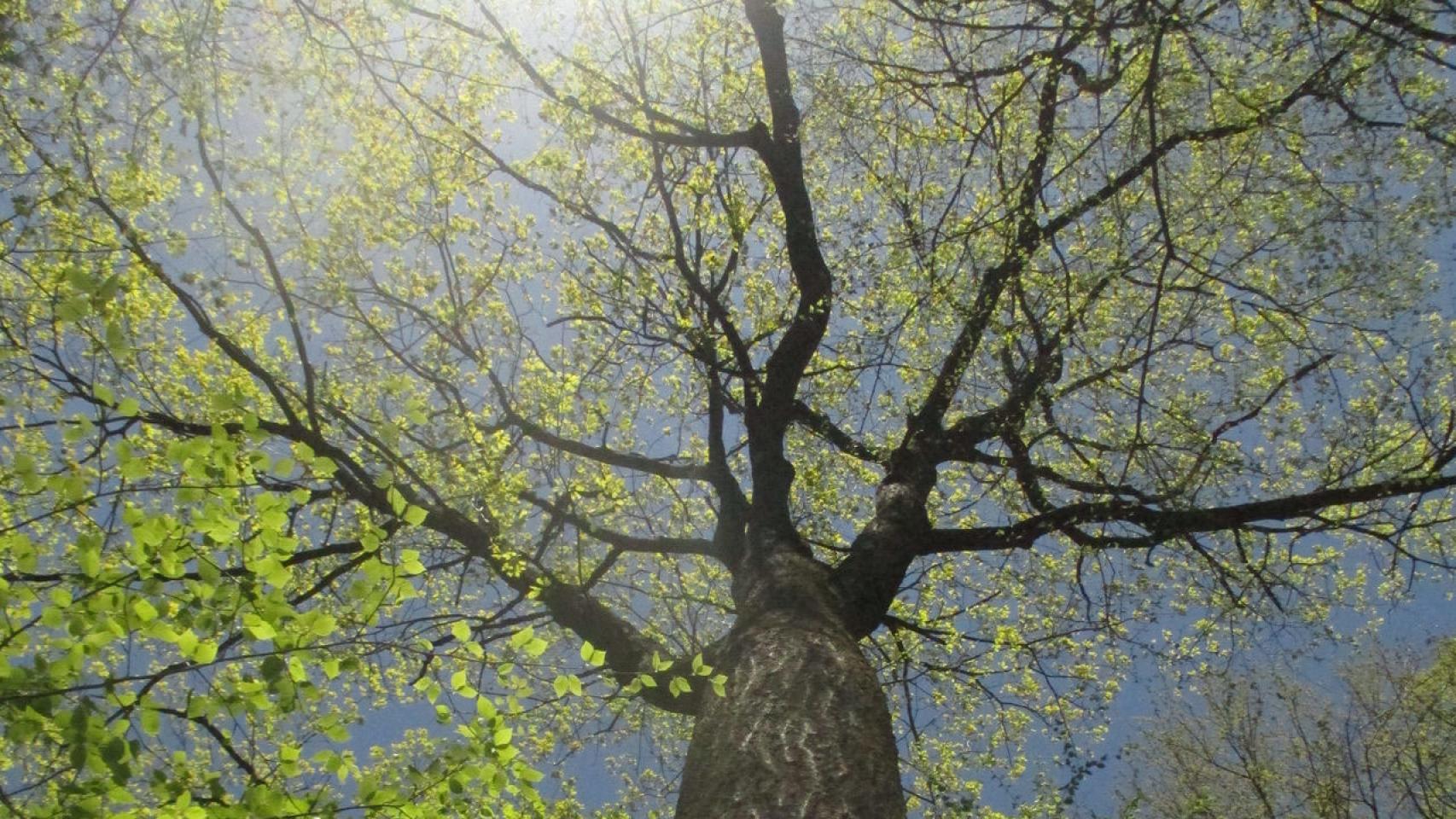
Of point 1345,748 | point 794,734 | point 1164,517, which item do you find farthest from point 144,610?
point 1345,748

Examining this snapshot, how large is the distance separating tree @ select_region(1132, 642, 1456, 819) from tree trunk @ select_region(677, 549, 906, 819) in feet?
31.1

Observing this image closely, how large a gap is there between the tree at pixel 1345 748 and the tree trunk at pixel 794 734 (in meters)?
9.48

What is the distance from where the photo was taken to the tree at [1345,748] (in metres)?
11.7

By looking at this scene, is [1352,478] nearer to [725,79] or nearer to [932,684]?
[932,684]

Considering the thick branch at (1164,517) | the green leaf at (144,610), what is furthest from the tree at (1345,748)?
the green leaf at (144,610)

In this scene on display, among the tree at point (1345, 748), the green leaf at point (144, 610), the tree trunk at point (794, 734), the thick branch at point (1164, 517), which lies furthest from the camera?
the tree at point (1345, 748)

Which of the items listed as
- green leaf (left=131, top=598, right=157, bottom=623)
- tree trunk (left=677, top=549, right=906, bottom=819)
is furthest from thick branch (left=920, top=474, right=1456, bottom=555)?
green leaf (left=131, top=598, right=157, bottom=623)

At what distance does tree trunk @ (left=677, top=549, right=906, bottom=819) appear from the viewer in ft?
9.77

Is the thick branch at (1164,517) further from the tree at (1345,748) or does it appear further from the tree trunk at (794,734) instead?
the tree at (1345,748)

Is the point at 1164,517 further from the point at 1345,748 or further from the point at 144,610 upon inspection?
the point at 1345,748

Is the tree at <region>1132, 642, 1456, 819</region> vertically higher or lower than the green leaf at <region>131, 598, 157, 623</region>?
higher

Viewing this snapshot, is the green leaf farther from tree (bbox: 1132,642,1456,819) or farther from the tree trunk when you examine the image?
tree (bbox: 1132,642,1456,819)

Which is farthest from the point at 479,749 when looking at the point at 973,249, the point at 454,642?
the point at 973,249

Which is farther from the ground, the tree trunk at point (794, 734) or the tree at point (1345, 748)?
the tree at point (1345, 748)
